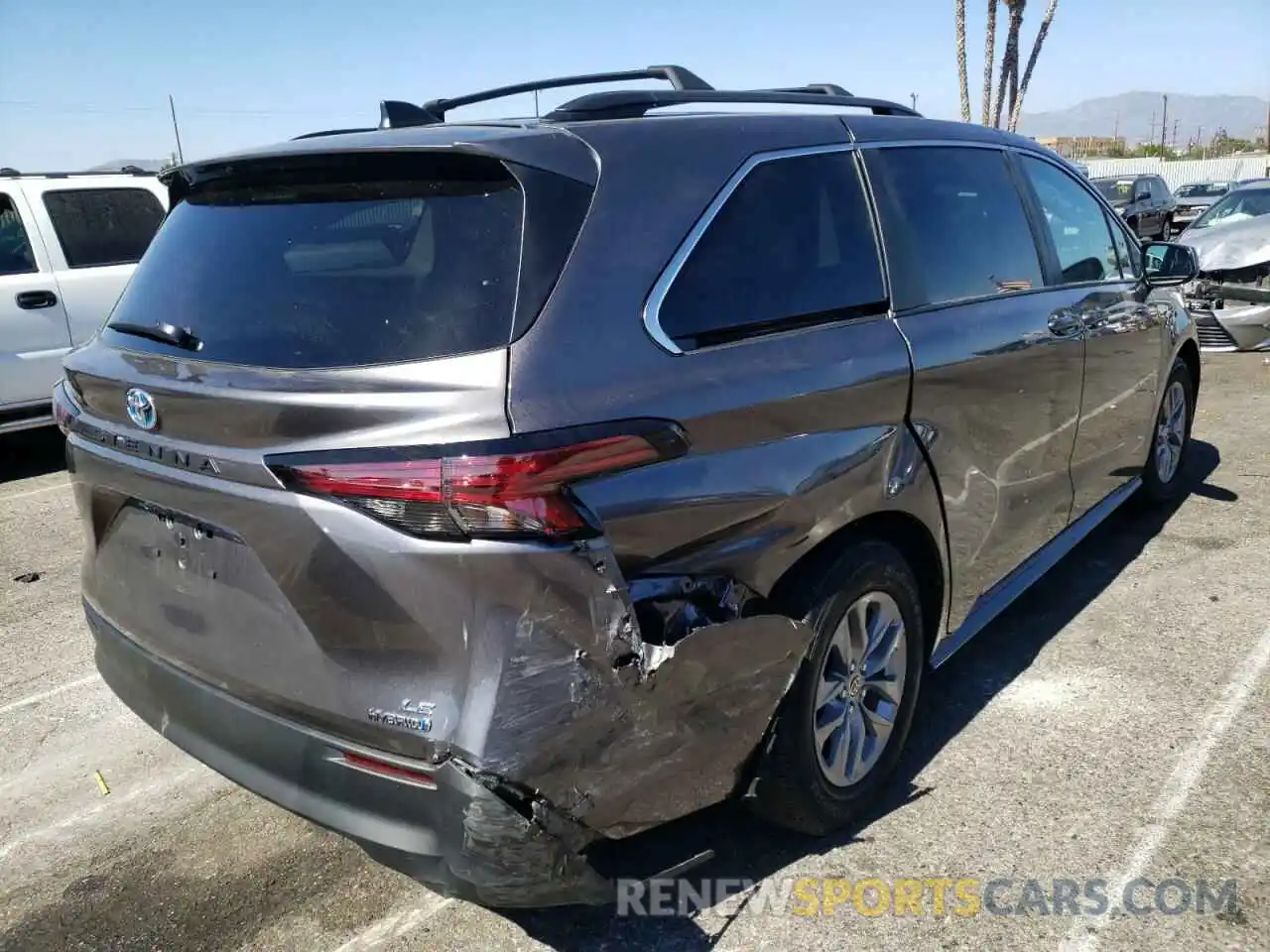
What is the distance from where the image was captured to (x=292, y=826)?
304 cm

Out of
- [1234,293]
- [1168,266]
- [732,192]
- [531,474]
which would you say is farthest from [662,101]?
[1234,293]

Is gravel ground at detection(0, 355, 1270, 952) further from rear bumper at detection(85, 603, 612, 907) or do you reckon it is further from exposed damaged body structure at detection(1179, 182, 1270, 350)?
exposed damaged body structure at detection(1179, 182, 1270, 350)

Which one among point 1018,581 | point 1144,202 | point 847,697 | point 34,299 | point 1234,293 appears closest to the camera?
point 847,697

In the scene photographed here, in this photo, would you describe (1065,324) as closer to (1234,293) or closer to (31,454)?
(1234,293)

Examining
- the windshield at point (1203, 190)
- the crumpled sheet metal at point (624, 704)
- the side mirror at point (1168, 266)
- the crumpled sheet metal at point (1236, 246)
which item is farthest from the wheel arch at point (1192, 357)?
the windshield at point (1203, 190)

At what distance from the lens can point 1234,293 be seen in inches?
396

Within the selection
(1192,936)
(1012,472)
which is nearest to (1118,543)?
(1012,472)

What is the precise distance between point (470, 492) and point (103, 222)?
23.3 ft

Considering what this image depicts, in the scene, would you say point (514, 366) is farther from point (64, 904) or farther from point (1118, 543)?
point (1118, 543)

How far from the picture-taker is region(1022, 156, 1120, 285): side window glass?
4.14m

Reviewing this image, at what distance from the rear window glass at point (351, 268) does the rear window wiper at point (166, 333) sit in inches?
0.7

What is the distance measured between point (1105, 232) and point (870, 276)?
93.1 inches

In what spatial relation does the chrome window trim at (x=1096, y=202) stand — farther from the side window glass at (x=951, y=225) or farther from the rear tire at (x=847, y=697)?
the rear tire at (x=847, y=697)

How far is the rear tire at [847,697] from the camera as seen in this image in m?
2.62
